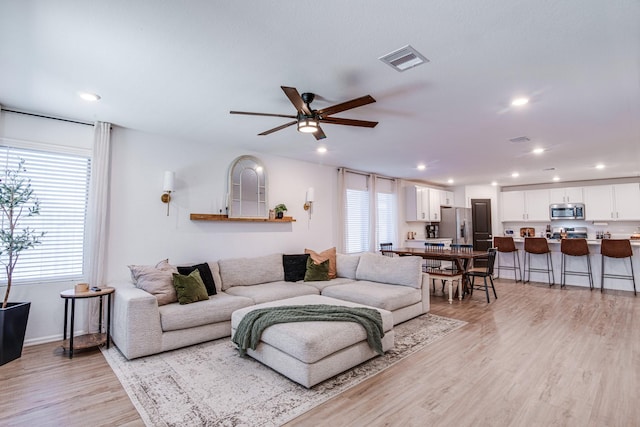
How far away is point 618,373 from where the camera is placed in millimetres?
2795

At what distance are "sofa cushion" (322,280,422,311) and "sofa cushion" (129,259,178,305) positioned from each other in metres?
2.06

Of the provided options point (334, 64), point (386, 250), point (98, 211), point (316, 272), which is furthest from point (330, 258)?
point (334, 64)

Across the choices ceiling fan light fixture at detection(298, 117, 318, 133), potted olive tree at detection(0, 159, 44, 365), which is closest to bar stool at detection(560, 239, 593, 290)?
ceiling fan light fixture at detection(298, 117, 318, 133)

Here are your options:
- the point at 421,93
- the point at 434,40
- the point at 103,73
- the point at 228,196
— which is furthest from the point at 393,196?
the point at 103,73

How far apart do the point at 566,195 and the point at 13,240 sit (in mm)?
11018

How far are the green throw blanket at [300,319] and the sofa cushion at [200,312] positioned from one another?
47 cm

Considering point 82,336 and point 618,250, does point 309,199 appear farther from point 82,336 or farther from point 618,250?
point 618,250

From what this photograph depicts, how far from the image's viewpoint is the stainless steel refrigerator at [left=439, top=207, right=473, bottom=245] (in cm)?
861

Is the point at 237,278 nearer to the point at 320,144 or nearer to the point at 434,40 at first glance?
the point at 320,144

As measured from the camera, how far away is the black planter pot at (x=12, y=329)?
3000mm

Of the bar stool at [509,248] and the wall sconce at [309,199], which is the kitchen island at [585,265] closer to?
the bar stool at [509,248]

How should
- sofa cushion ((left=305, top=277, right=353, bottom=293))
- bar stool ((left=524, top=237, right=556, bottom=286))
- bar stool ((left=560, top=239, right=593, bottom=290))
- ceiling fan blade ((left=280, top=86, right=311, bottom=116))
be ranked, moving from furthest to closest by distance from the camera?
bar stool ((left=524, top=237, right=556, bottom=286)), bar stool ((left=560, top=239, right=593, bottom=290)), sofa cushion ((left=305, top=277, right=353, bottom=293)), ceiling fan blade ((left=280, top=86, right=311, bottom=116))

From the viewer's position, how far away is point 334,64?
8.18 feet

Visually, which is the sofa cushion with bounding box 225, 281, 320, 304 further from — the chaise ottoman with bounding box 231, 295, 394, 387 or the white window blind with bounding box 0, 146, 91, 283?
the white window blind with bounding box 0, 146, 91, 283
